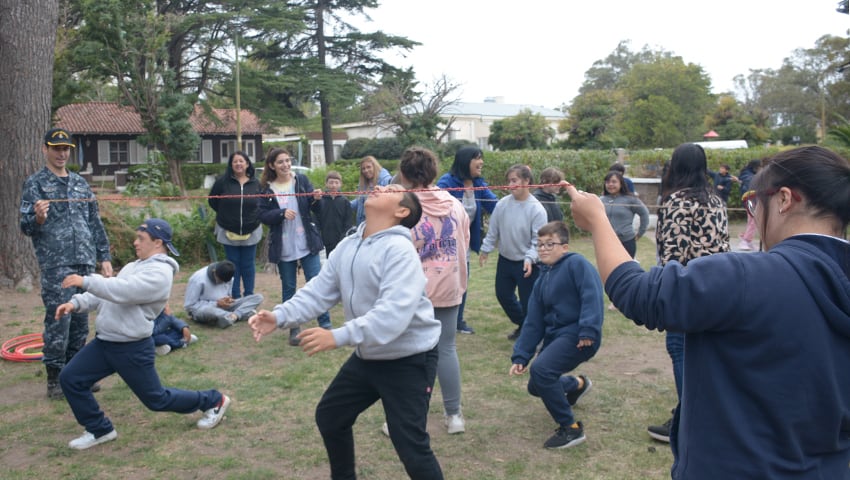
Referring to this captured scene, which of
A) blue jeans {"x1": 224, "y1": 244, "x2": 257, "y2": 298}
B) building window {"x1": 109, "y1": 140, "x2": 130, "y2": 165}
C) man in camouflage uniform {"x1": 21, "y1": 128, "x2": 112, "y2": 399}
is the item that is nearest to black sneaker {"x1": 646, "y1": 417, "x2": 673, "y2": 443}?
man in camouflage uniform {"x1": 21, "y1": 128, "x2": 112, "y2": 399}

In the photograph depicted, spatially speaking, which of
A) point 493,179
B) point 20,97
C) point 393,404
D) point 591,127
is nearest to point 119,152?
point 591,127

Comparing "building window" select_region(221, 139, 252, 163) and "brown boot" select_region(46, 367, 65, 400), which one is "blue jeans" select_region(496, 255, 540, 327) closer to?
"brown boot" select_region(46, 367, 65, 400)

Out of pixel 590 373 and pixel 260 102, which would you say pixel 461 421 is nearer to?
pixel 590 373

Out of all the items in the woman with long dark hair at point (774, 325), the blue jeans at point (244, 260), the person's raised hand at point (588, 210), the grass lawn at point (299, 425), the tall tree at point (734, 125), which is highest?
the tall tree at point (734, 125)

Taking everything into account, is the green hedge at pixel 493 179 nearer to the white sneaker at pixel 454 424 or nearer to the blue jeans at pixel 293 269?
the white sneaker at pixel 454 424

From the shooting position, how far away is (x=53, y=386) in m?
5.63

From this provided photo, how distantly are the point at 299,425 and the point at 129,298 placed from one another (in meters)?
1.52

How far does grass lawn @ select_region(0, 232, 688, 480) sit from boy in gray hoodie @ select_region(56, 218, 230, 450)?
0.96 ft

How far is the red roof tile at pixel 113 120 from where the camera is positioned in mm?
40969

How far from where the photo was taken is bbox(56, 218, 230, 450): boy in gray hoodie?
14.5 ft

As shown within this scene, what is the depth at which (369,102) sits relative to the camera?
3875 cm

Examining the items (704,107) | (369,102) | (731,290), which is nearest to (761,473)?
(731,290)

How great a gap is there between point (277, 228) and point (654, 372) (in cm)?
392

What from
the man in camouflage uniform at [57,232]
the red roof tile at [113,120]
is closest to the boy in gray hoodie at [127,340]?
the man in camouflage uniform at [57,232]
